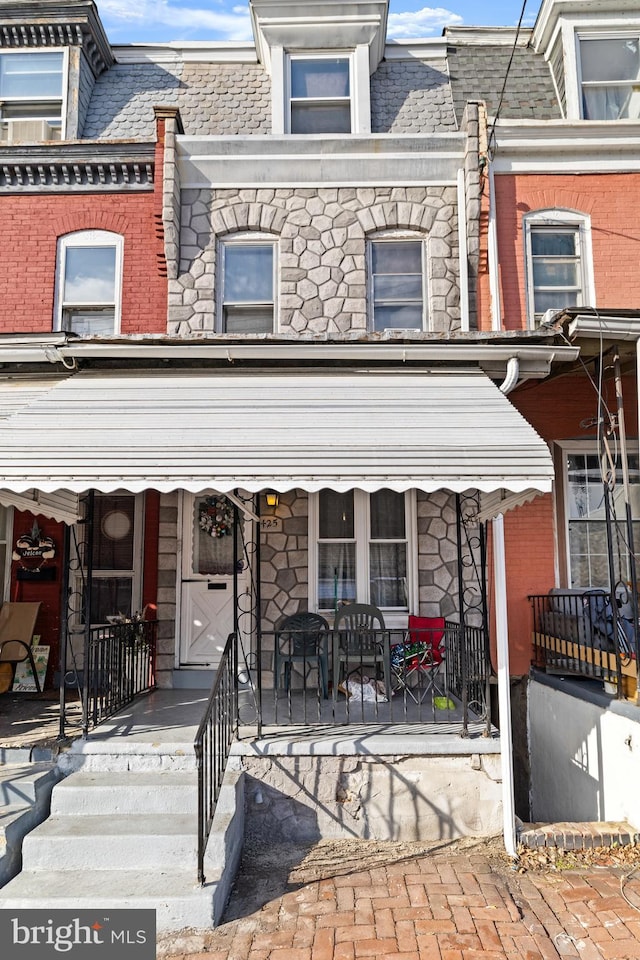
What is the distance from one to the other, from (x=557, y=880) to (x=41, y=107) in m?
11.9

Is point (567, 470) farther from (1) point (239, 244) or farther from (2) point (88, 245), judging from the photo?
(2) point (88, 245)

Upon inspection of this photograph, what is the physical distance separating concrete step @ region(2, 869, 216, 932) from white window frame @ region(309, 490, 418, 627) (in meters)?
4.40

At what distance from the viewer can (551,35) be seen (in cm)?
1030

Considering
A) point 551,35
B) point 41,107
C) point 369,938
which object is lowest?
point 369,938

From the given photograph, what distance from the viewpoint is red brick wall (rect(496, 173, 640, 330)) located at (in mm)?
9055

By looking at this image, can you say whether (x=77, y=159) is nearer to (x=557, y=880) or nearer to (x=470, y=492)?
(x=470, y=492)

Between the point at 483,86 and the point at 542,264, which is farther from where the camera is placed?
the point at 483,86

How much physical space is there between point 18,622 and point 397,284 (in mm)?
6770

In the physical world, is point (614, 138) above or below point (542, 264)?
above

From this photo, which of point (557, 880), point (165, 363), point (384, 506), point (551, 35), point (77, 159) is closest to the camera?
point (557, 880)

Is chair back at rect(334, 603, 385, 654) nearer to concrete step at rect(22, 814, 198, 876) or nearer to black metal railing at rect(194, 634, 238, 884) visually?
black metal railing at rect(194, 634, 238, 884)

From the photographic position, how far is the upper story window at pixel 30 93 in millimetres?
10273

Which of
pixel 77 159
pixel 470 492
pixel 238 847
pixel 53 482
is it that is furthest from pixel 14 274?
pixel 238 847

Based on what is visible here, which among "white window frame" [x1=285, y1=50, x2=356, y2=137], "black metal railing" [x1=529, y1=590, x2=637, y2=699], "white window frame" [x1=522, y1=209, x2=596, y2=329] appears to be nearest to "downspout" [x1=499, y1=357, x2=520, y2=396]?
"black metal railing" [x1=529, y1=590, x2=637, y2=699]
